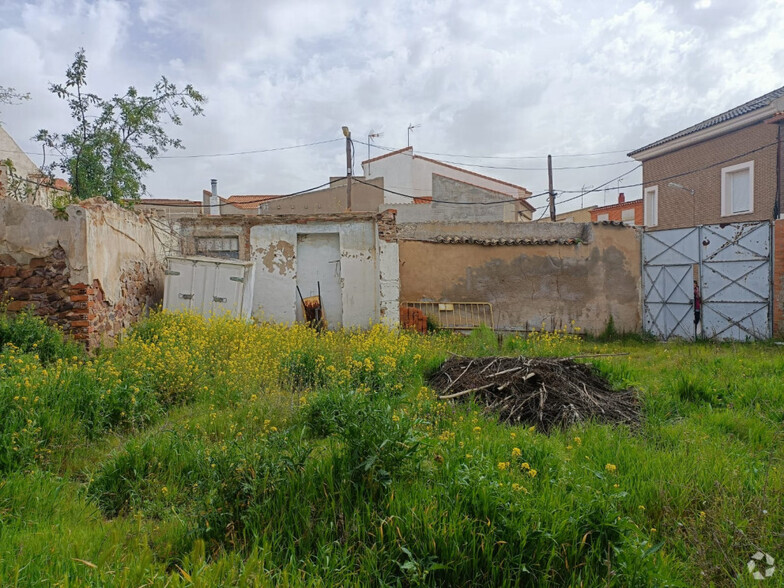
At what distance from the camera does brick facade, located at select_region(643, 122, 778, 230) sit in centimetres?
1472

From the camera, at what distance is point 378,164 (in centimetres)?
2345

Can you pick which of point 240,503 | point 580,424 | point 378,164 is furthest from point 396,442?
point 378,164

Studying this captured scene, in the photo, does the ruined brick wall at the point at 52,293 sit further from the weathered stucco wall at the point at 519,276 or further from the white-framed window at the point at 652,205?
the white-framed window at the point at 652,205

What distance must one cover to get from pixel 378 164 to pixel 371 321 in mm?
15275

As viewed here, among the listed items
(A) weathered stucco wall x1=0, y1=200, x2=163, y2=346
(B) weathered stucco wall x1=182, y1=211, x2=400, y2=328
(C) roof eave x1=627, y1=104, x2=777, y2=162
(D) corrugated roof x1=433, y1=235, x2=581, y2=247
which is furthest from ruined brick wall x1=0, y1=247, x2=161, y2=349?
(C) roof eave x1=627, y1=104, x2=777, y2=162

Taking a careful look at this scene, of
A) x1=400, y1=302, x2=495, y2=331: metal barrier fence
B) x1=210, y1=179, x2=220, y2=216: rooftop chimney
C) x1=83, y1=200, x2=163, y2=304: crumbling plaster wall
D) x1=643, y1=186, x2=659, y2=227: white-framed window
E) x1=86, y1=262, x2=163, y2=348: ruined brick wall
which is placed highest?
x1=210, y1=179, x2=220, y2=216: rooftop chimney

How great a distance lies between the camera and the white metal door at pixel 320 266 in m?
10.4

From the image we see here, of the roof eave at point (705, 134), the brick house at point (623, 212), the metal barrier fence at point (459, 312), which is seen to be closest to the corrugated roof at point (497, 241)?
the metal barrier fence at point (459, 312)

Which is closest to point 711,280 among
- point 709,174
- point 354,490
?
point 709,174

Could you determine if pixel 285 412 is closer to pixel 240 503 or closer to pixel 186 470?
pixel 186 470

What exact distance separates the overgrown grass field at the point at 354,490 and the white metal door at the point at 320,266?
553cm

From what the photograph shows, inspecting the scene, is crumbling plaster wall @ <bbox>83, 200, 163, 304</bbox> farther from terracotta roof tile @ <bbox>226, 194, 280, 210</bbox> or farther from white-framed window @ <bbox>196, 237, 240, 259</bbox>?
terracotta roof tile @ <bbox>226, 194, 280, 210</bbox>

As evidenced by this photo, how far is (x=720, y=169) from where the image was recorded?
1620cm

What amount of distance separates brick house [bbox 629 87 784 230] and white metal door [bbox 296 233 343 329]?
36.3 feet
